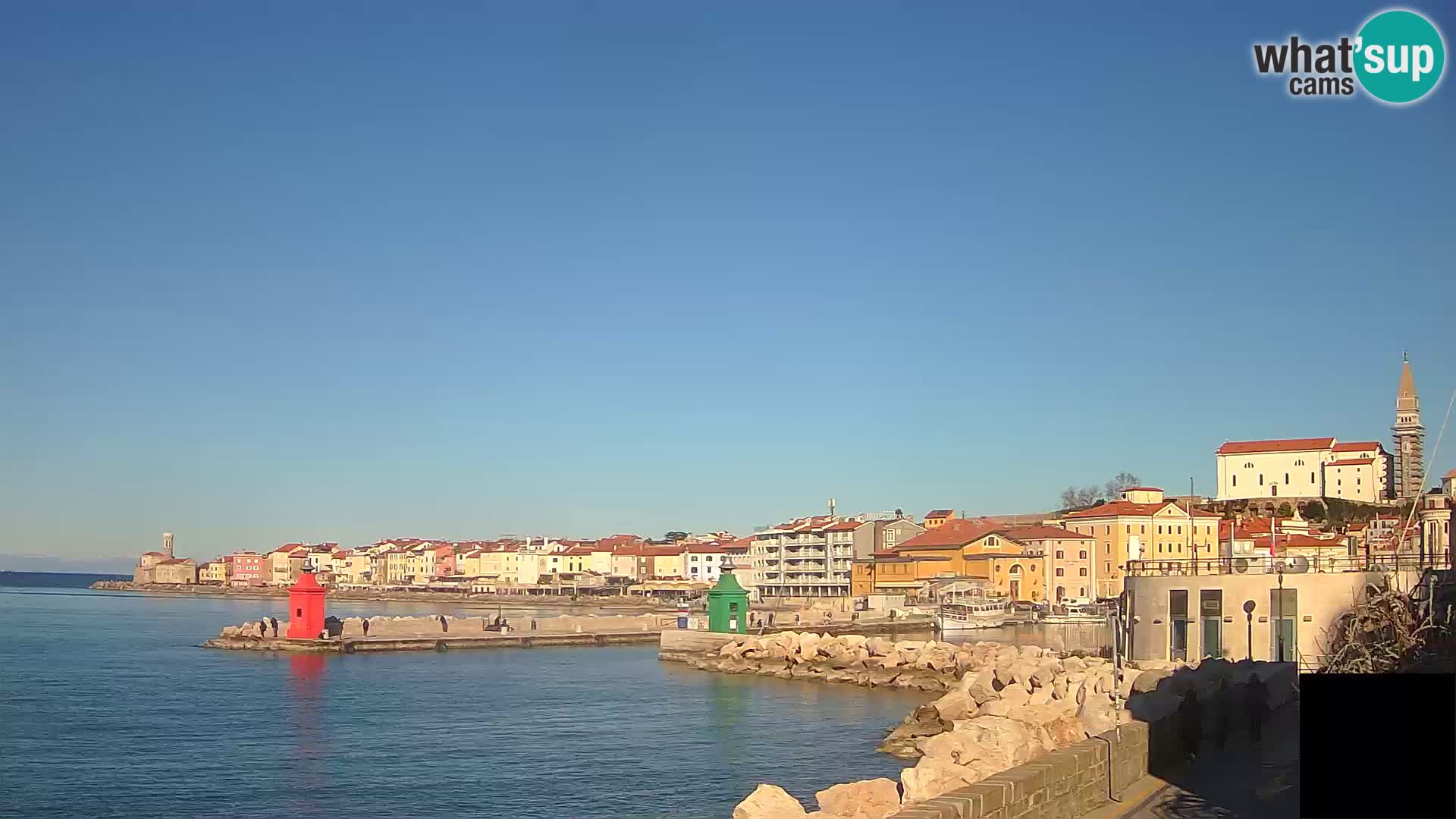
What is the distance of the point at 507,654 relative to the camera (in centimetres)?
5409

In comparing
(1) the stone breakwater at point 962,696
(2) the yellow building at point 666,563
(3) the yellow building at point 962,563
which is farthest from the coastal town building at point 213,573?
(1) the stone breakwater at point 962,696

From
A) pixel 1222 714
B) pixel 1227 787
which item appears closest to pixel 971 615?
pixel 1222 714

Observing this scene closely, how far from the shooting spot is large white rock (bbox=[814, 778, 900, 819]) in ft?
48.2

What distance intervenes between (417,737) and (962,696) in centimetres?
1172

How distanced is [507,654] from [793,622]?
14349 millimetres

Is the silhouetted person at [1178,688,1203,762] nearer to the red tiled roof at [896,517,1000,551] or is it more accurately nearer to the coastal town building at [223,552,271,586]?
the red tiled roof at [896,517,1000,551]

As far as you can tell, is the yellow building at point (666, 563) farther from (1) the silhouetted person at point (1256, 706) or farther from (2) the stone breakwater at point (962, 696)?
(1) the silhouetted person at point (1256, 706)

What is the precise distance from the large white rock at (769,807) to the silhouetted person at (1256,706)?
5.83 meters

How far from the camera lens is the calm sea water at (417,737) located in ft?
70.0

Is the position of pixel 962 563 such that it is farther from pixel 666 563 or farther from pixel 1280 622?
pixel 1280 622

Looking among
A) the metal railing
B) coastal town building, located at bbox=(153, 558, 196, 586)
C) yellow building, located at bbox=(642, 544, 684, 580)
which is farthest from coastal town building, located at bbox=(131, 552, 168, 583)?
the metal railing

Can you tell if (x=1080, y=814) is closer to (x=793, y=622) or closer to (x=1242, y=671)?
(x=1242, y=671)

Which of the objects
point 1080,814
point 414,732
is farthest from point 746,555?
point 1080,814

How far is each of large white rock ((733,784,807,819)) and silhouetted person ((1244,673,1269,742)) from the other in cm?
583
